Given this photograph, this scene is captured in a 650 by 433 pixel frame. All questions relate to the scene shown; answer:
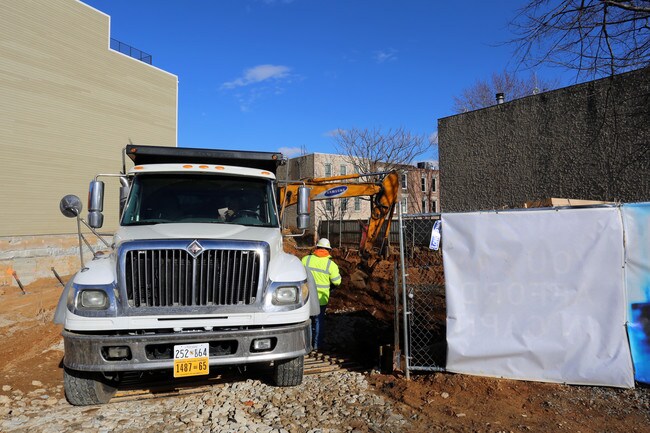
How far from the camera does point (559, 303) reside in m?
5.19

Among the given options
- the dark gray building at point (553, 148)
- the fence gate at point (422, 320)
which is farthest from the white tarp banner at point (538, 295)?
the dark gray building at point (553, 148)

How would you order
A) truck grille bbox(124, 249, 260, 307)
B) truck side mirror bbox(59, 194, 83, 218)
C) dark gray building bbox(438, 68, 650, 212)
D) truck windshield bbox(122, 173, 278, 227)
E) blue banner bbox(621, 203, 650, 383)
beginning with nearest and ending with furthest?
truck grille bbox(124, 249, 260, 307) < blue banner bbox(621, 203, 650, 383) < truck windshield bbox(122, 173, 278, 227) < truck side mirror bbox(59, 194, 83, 218) < dark gray building bbox(438, 68, 650, 212)

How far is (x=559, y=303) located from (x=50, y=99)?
27.1m

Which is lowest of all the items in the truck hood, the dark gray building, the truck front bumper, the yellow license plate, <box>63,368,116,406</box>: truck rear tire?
<box>63,368,116,406</box>: truck rear tire

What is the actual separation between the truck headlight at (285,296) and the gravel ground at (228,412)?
3.64 ft

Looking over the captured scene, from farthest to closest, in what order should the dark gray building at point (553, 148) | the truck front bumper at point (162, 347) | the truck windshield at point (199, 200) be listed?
the dark gray building at point (553, 148) → the truck windshield at point (199, 200) → the truck front bumper at point (162, 347)

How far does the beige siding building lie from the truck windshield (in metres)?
17.5

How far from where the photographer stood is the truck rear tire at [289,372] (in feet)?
17.5

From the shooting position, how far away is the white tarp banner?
16.6 feet

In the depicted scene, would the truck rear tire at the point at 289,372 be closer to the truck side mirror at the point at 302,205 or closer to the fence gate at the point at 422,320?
the fence gate at the point at 422,320

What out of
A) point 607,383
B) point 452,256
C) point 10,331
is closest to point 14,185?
point 10,331

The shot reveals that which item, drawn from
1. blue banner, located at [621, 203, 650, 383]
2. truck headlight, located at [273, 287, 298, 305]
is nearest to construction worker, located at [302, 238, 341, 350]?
truck headlight, located at [273, 287, 298, 305]

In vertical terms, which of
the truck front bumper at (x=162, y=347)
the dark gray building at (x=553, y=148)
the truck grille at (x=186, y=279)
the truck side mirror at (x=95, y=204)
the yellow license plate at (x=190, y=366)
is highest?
the dark gray building at (x=553, y=148)

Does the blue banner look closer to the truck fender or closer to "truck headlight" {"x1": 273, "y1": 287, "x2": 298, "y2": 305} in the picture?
"truck headlight" {"x1": 273, "y1": 287, "x2": 298, "y2": 305}
